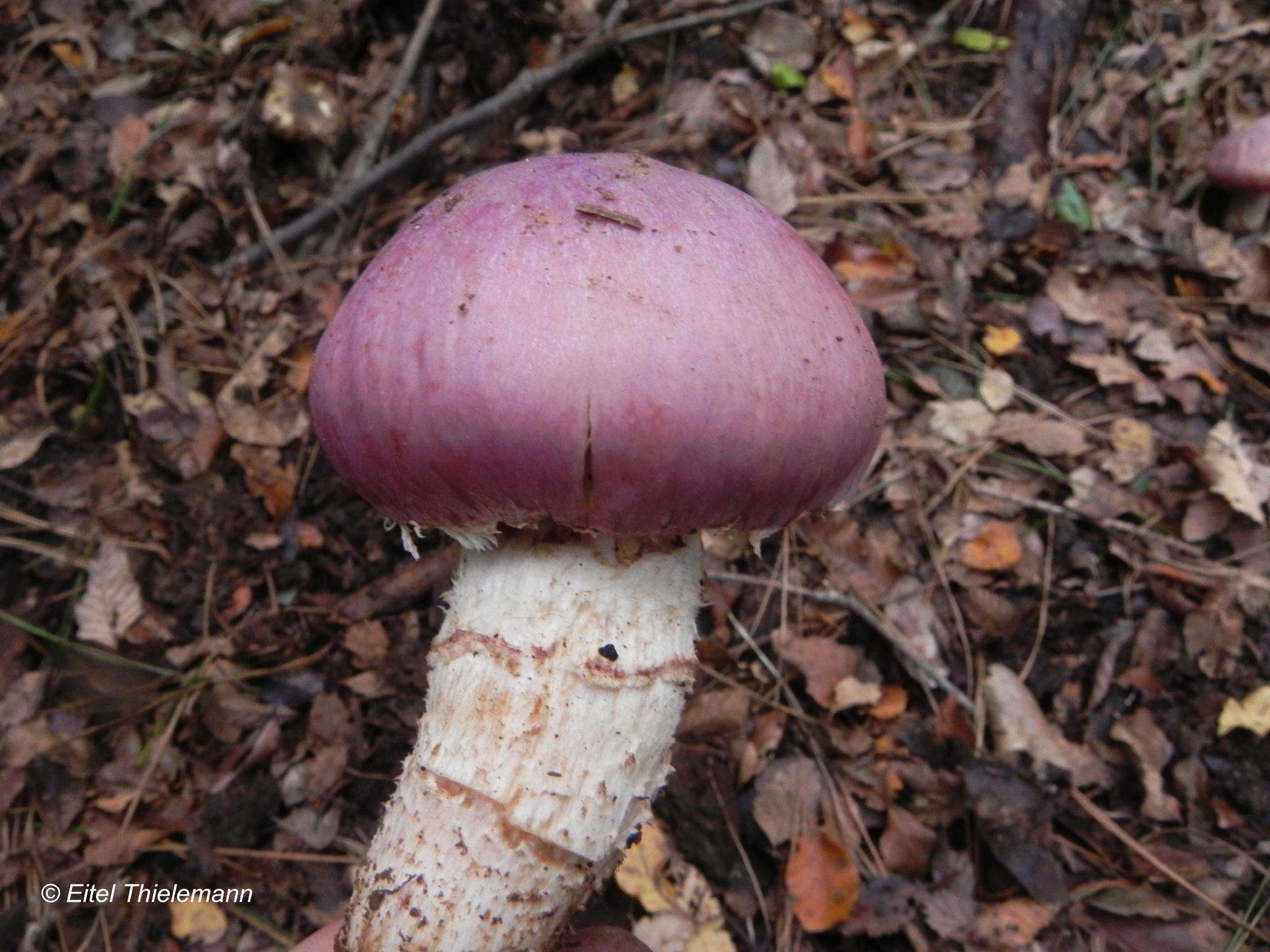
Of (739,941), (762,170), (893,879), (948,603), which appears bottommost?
(739,941)

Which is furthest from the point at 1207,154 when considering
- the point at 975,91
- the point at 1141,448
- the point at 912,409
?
the point at 912,409

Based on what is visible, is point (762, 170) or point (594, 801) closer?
point (594, 801)

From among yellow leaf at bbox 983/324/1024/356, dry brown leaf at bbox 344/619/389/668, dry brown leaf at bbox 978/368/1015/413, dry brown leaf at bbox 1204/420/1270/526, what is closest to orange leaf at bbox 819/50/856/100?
yellow leaf at bbox 983/324/1024/356

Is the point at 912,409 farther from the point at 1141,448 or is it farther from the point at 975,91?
the point at 975,91

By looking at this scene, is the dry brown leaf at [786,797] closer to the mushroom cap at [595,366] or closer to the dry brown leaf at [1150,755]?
the dry brown leaf at [1150,755]

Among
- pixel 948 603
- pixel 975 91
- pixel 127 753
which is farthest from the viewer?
pixel 975 91

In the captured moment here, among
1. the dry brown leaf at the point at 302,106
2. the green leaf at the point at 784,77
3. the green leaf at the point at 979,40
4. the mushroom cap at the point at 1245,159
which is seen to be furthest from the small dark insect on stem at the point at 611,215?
the mushroom cap at the point at 1245,159
